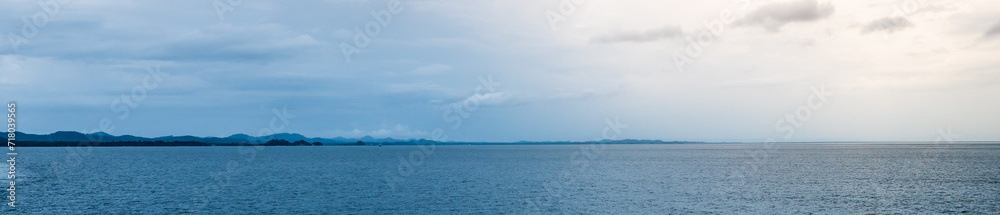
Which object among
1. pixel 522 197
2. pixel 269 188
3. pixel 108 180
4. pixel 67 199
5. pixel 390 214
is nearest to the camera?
pixel 390 214

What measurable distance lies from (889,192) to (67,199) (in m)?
89.9

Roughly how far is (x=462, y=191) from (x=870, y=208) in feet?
138

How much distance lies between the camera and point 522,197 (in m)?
68.2

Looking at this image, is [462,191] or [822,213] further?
[462,191]

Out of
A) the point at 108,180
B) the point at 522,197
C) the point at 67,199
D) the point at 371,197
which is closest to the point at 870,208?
the point at 522,197

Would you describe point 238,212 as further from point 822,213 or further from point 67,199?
point 822,213

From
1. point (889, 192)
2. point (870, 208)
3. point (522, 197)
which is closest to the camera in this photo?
point (870, 208)

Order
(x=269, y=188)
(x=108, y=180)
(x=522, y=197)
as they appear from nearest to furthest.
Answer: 1. (x=522, y=197)
2. (x=269, y=188)
3. (x=108, y=180)

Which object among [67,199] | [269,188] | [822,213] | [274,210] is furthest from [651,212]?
[67,199]

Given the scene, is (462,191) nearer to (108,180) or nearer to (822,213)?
(822,213)

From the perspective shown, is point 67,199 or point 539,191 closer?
point 67,199

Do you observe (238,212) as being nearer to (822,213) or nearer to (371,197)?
(371,197)

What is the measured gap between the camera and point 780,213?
5594cm

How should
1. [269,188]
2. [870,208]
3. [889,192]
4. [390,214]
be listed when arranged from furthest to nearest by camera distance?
[269,188] → [889,192] → [870,208] → [390,214]
